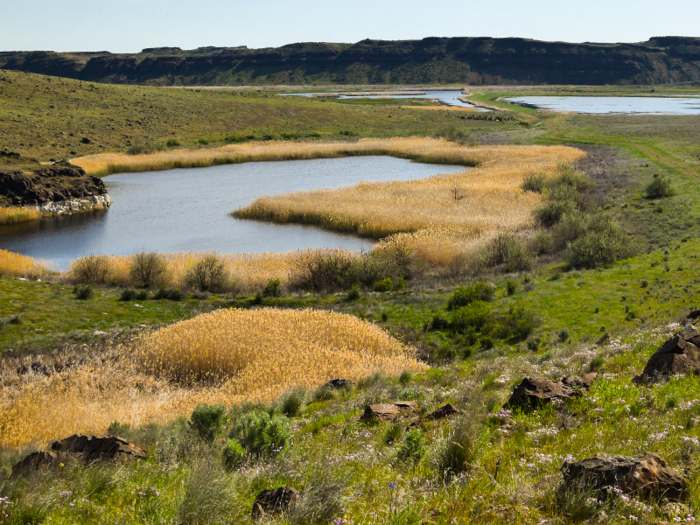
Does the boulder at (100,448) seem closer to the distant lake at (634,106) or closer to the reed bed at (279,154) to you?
the reed bed at (279,154)

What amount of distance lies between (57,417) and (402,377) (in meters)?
7.40

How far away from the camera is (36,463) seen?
22.1 ft

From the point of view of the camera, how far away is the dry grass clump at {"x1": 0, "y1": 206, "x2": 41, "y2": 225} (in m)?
37.9

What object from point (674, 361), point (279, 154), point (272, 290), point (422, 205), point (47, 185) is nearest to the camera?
point (674, 361)

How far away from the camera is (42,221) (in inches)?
1548

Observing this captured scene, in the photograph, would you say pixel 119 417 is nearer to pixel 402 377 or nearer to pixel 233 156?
pixel 402 377

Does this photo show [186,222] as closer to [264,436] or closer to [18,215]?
[18,215]

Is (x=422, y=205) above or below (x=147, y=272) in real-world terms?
above

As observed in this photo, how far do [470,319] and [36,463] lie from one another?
14.2 metres

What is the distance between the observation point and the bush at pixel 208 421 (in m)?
8.48

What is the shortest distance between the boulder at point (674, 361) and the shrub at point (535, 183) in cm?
3701

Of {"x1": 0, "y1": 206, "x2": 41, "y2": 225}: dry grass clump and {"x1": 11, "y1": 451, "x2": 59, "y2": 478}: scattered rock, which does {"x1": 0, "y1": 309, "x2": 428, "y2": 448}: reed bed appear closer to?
{"x1": 11, "y1": 451, "x2": 59, "y2": 478}: scattered rock

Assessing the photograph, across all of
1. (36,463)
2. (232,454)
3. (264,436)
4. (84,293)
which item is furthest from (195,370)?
(84,293)

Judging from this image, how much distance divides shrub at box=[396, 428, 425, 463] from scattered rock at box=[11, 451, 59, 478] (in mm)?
4362
